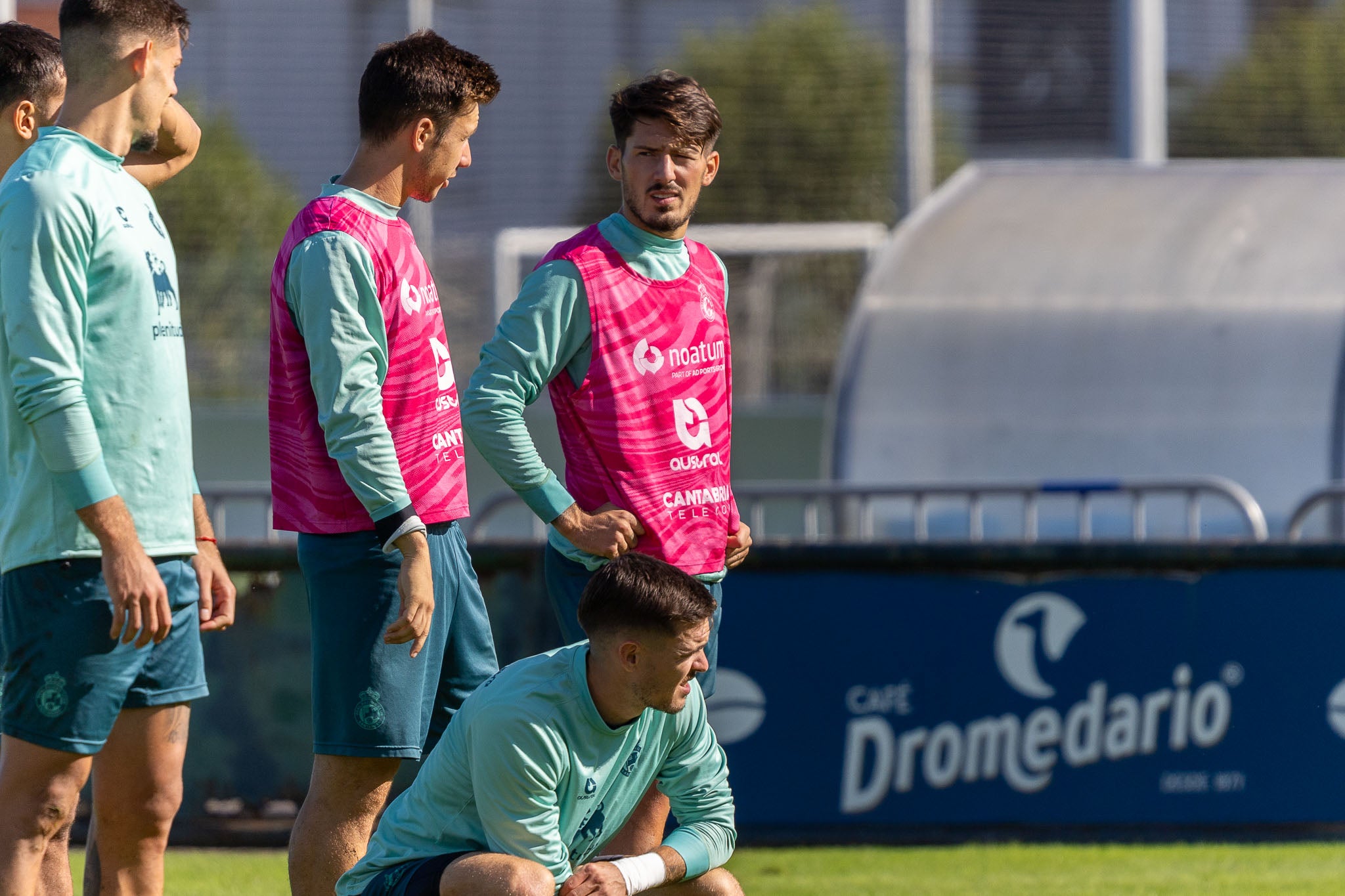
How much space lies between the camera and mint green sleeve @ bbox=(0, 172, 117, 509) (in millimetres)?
2930

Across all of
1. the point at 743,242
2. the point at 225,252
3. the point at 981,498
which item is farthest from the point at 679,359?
the point at 225,252

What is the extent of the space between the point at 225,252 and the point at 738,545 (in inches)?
789

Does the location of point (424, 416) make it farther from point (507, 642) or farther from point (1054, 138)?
point (1054, 138)

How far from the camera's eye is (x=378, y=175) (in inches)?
136

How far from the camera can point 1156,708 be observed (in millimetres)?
5699

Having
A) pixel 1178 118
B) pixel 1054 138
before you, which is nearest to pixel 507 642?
pixel 1054 138

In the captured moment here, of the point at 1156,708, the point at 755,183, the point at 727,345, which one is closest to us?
the point at 727,345

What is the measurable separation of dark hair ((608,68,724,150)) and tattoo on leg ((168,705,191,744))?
1422mm

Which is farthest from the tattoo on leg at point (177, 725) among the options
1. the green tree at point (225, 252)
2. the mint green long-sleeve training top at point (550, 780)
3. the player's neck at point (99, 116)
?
the green tree at point (225, 252)

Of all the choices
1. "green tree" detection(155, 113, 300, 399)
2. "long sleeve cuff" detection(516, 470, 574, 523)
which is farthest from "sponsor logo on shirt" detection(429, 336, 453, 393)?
"green tree" detection(155, 113, 300, 399)

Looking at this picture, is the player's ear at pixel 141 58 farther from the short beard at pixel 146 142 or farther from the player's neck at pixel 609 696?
the player's neck at pixel 609 696

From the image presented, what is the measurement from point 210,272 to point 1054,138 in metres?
9.59

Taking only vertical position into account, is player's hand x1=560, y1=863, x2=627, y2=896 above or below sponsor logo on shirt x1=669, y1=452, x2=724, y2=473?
below

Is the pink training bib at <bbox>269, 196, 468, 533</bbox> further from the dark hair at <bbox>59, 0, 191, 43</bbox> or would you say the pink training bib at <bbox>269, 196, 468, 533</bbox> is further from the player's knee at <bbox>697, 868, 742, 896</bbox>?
the player's knee at <bbox>697, 868, 742, 896</bbox>
